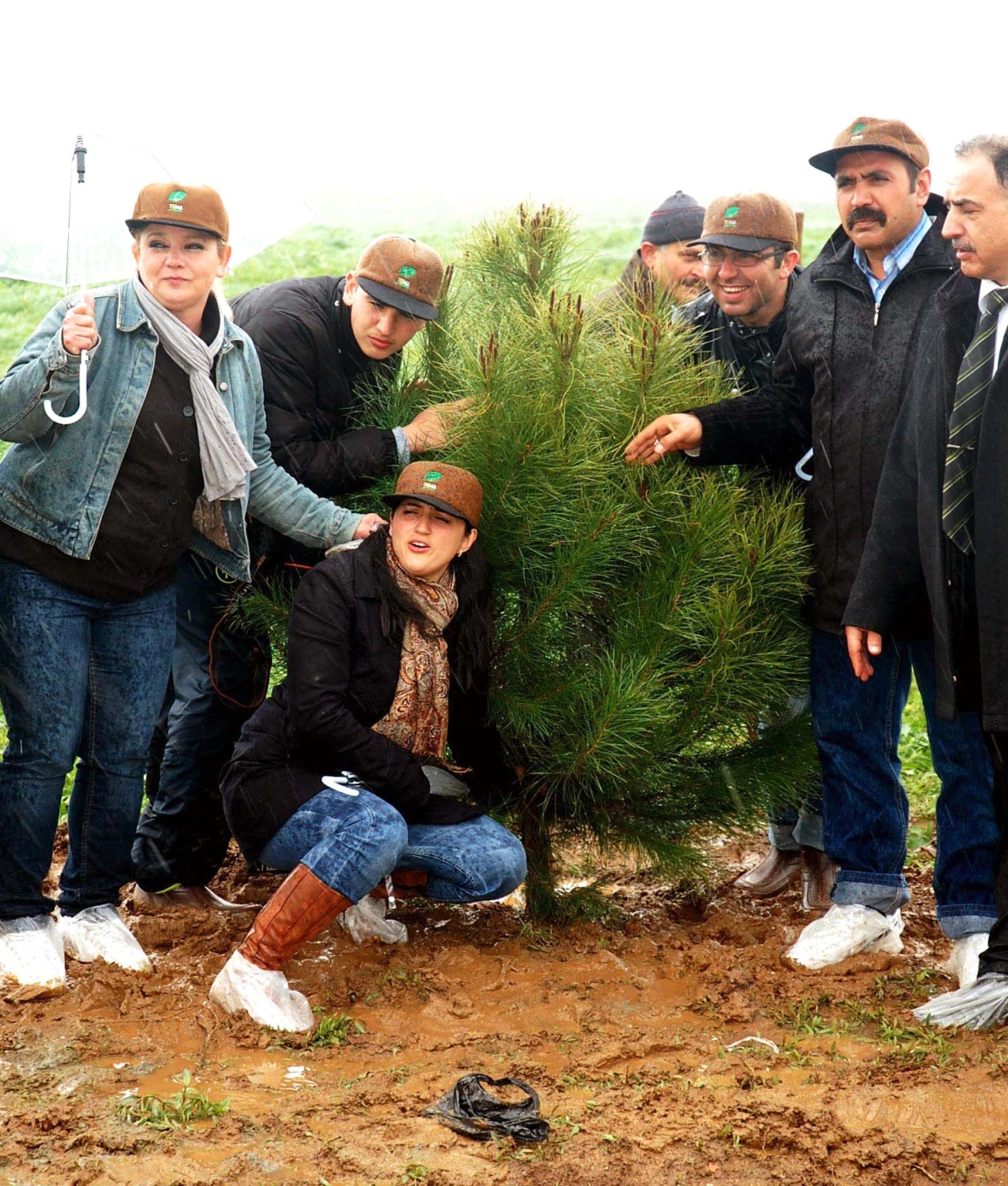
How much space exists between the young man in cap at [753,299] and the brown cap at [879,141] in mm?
402

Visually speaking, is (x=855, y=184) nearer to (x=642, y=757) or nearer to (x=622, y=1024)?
(x=642, y=757)

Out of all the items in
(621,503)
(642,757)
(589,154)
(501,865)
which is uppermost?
(589,154)

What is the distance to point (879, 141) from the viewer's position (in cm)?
376

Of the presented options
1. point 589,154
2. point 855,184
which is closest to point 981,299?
point 855,184

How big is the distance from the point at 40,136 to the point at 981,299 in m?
2.52

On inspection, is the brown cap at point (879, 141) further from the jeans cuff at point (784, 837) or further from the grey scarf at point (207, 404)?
the jeans cuff at point (784, 837)

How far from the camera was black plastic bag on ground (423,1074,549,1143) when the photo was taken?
115 inches

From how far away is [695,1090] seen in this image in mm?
3143

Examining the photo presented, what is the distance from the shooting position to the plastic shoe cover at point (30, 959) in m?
3.62

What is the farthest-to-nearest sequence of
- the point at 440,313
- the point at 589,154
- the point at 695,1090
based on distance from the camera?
the point at 589,154 → the point at 440,313 → the point at 695,1090

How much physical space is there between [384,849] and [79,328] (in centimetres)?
153

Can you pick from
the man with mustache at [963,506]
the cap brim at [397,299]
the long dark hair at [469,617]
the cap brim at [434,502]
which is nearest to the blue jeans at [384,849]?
the long dark hair at [469,617]

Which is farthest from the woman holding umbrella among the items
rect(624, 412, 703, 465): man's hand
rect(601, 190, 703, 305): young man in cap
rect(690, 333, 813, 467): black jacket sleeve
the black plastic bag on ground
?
rect(601, 190, 703, 305): young man in cap

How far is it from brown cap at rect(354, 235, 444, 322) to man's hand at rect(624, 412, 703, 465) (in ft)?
2.43
